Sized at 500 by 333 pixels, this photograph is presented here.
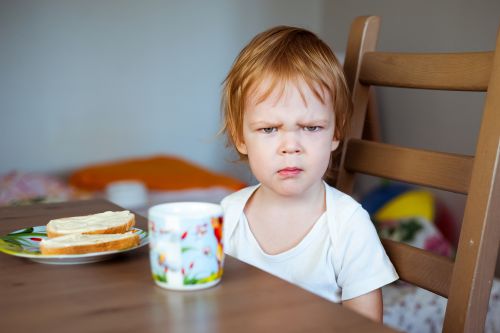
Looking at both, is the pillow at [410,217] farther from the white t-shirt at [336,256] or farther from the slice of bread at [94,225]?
the slice of bread at [94,225]

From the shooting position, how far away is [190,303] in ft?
2.24

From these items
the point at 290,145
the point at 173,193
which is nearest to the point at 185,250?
the point at 290,145

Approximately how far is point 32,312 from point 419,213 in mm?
2440

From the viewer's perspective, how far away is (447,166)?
3.23 ft

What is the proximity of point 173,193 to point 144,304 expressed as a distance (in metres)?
2.29

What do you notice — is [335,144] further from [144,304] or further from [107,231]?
[144,304]

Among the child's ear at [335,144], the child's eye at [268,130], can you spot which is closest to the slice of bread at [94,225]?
the child's eye at [268,130]

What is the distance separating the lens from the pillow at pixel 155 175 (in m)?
3.04

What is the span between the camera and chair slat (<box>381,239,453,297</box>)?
0.94m

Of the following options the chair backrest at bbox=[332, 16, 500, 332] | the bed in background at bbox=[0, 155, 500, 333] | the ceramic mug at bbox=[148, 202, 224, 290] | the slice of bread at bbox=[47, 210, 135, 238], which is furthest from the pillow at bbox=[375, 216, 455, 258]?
the ceramic mug at bbox=[148, 202, 224, 290]

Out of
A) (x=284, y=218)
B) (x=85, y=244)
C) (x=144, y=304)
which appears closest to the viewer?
(x=144, y=304)

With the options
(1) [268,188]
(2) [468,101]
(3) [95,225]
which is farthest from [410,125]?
(3) [95,225]

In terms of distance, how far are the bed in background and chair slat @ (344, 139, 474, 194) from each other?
127 cm

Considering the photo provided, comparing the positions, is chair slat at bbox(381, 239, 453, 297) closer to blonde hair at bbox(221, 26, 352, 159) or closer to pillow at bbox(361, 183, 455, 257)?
blonde hair at bbox(221, 26, 352, 159)
